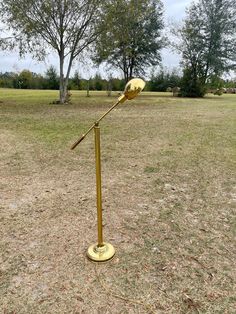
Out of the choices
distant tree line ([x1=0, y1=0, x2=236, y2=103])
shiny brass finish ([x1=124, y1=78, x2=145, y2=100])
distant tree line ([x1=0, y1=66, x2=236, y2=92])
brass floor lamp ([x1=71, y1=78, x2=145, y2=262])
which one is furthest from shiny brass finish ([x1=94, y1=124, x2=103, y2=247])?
distant tree line ([x1=0, y1=66, x2=236, y2=92])

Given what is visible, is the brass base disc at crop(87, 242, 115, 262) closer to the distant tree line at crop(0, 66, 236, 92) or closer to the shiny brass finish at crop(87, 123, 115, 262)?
the shiny brass finish at crop(87, 123, 115, 262)

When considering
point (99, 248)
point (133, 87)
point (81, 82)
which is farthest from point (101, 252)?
point (81, 82)

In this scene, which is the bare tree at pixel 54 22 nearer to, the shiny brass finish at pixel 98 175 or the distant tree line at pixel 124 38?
the distant tree line at pixel 124 38

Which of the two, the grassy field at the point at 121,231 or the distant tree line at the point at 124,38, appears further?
the distant tree line at the point at 124,38

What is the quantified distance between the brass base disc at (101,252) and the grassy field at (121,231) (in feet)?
0.16

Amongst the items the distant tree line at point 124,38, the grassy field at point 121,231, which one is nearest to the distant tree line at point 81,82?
the distant tree line at point 124,38

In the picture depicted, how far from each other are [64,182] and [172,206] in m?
1.41

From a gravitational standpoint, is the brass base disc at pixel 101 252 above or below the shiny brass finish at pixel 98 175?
below

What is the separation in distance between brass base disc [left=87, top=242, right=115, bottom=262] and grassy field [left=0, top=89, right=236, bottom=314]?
0.16 feet

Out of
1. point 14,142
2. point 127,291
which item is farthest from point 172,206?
point 14,142

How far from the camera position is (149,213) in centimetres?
277

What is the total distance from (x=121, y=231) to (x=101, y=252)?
1.36 ft

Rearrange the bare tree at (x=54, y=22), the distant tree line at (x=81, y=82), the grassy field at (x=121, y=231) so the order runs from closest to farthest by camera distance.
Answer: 1. the grassy field at (x=121, y=231)
2. the bare tree at (x=54, y=22)
3. the distant tree line at (x=81, y=82)

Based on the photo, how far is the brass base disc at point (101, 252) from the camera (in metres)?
2.03
